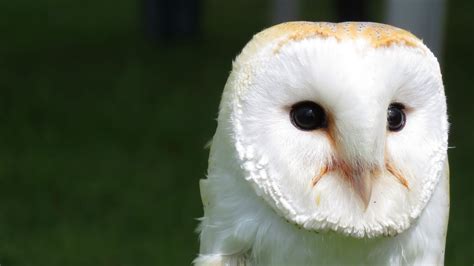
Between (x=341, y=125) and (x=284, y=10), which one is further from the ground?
(x=341, y=125)

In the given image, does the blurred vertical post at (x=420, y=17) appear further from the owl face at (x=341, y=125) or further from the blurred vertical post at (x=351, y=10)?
the blurred vertical post at (x=351, y=10)

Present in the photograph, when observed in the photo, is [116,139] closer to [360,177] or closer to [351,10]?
[351,10]

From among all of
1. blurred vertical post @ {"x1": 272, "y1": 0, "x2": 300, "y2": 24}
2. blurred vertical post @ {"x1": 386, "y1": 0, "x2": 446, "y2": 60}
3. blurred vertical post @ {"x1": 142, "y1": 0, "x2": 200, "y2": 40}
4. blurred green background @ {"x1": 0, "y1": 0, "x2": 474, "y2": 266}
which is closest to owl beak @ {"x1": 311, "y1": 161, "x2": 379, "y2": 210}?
blurred vertical post @ {"x1": 386, "y1": 0, "x2": 446, "y2": 60}

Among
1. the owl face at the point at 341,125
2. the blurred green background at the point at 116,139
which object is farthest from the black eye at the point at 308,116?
the blurred green background at the point at 116,139

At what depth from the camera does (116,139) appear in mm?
5066

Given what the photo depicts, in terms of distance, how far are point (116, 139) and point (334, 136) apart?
3672 millimetres

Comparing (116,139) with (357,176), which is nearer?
(357,176)

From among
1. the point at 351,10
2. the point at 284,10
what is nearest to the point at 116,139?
the point at 284,10

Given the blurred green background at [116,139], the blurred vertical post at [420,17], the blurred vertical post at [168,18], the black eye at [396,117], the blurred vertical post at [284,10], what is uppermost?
the black eye at [396,117]

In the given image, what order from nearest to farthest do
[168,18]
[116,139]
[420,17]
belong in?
[420,17] → [116,139] → [168,18]

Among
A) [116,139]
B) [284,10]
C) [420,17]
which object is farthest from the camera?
[116,139]

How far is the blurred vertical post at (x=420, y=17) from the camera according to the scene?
336 centimetres

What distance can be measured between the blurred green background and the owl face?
2.09 meters

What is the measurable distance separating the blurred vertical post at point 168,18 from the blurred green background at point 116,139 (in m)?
0.10
